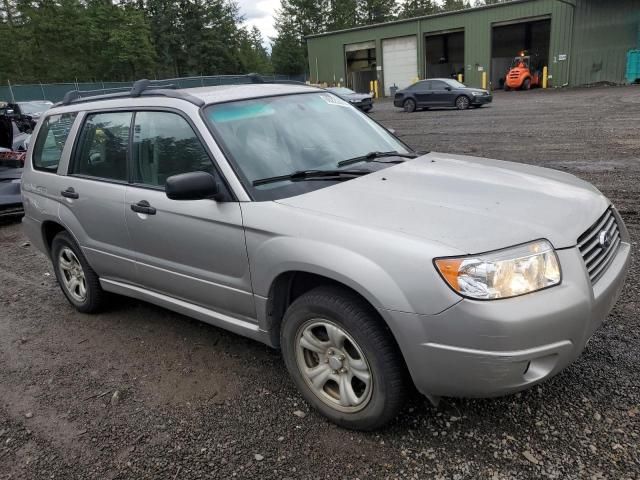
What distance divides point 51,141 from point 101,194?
113cm

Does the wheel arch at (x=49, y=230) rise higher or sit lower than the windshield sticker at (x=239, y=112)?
lower

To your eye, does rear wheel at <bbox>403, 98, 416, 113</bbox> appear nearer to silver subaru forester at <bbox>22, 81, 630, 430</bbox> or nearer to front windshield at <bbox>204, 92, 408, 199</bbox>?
silver subaru forester at <bbox>22, 81, 630, 430</bbox>

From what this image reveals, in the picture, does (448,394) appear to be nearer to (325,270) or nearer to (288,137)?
(325,270)

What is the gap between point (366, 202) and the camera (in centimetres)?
278

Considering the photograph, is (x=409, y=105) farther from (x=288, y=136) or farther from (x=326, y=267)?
(x=326, y=267)

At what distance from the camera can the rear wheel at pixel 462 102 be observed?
2352 cm

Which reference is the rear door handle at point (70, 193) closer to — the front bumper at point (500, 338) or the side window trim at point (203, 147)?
the side window trim at point (203, 147)

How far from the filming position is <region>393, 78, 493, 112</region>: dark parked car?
Answer: 77.0 feet

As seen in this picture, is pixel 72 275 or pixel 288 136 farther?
pixel 72 275

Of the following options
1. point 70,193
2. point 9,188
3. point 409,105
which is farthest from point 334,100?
point 409,105

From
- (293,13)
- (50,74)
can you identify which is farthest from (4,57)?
(293,13)

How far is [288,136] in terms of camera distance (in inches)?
135

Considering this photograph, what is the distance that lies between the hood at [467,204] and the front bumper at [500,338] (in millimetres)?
247

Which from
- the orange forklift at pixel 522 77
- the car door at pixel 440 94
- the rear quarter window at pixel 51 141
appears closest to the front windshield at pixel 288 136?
the rear quarter window at pixel 51 141
